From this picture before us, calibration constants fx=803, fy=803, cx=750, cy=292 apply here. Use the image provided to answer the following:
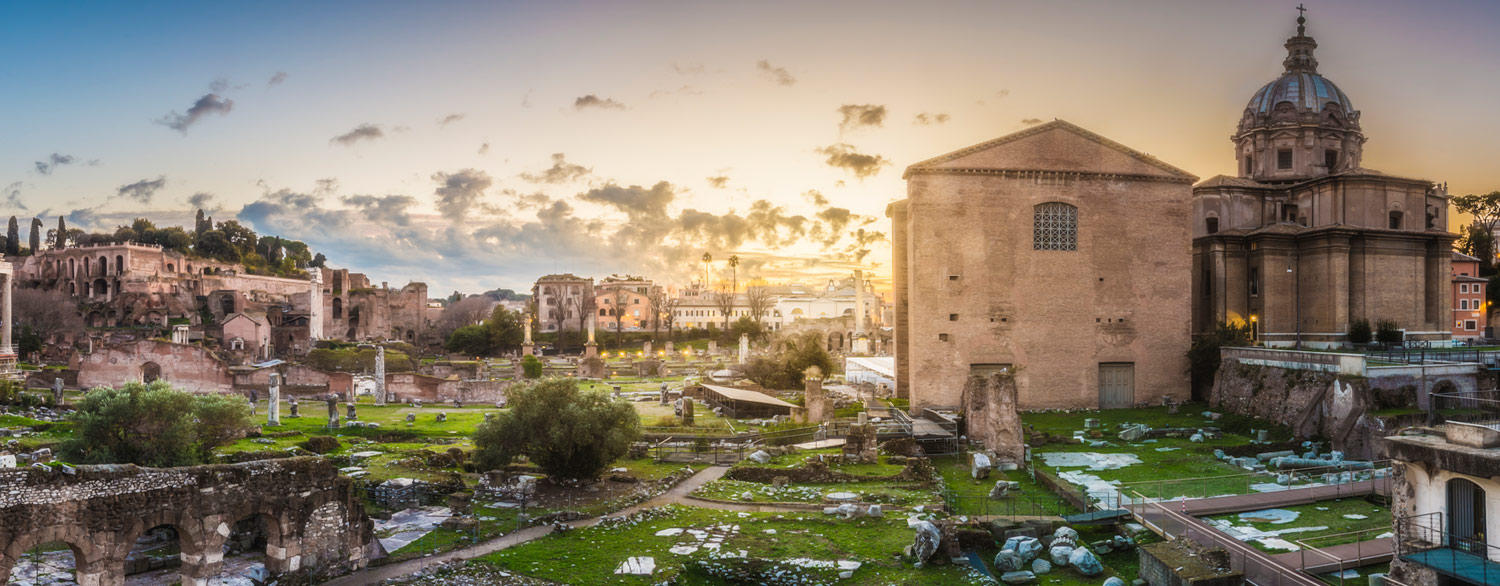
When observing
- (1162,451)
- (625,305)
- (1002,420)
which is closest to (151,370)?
(1002,420)

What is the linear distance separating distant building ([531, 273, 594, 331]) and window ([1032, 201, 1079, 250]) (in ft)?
200

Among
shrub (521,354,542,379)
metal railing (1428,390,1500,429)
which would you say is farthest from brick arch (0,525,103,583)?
shrub (521,354,542,379)

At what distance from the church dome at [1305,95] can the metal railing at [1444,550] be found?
36204 mm

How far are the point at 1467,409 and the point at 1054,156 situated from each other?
53.8ft

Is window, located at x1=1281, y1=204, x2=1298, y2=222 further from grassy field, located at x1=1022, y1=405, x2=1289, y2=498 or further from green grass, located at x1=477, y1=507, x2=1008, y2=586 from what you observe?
green grass, located at x1=477, y1=507, x2=1008, y2=586

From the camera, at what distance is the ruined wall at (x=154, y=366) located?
Answer: 120ft

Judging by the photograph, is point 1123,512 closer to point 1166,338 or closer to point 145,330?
point 1166,338

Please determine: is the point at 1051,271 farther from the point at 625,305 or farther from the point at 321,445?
the point at 625,305

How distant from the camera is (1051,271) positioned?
31188 millimetres

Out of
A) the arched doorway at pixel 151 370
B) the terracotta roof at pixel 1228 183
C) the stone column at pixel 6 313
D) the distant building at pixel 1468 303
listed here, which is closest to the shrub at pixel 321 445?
the arched doorway at pixel 151 370

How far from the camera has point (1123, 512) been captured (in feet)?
48.2

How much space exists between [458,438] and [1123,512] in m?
19.9

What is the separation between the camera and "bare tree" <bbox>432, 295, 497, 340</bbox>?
83875 millimetres

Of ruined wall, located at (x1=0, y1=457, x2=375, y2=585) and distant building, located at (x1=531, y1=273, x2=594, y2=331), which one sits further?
distant building, located at (x1=531, y1=273, x2=594, y2=331)
